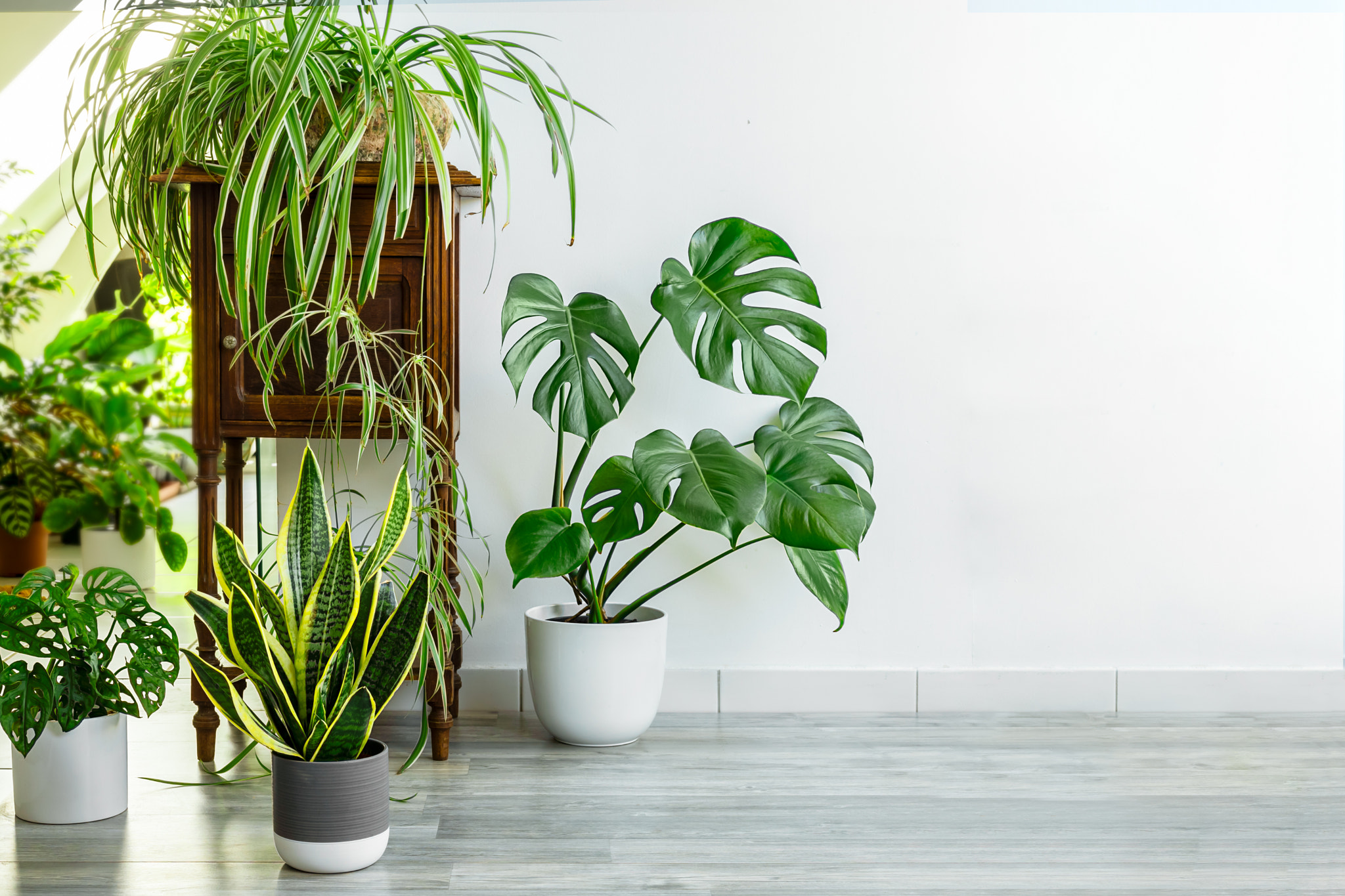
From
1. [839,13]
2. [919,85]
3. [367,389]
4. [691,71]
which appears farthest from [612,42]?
[367,389]

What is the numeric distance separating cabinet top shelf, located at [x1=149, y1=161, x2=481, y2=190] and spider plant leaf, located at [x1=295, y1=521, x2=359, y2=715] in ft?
2.18

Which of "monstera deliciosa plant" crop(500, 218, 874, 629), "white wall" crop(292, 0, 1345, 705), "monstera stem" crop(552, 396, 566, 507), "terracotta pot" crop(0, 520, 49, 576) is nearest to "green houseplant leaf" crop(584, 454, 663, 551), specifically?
"monstera deliciosa plant" crop(500, 218, 874, 629)

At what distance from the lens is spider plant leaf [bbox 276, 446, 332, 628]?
1.53 m

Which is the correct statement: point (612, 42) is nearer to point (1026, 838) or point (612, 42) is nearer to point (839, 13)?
point (839, 13)

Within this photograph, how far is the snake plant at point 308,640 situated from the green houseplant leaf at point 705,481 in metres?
0.45

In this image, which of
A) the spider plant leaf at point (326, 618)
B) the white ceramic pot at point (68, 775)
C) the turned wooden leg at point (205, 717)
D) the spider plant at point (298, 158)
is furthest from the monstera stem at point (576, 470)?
the white ceramic pot at point (68, 775)

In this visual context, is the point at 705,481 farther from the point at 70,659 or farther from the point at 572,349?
the point at 70,659

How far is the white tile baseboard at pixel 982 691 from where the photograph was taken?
2.30 metres

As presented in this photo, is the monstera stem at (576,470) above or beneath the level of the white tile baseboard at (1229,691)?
above

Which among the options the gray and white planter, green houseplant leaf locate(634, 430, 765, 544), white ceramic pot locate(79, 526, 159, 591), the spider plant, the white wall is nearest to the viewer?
the gray and white planter

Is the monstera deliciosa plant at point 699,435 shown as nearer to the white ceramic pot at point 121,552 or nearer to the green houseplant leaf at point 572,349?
the green houseplant leaf at point 572,349

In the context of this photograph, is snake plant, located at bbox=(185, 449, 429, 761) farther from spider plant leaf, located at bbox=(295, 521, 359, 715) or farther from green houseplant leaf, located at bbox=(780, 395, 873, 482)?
green houseplant leaf, located at bbox=(780, 395, 873, 482)

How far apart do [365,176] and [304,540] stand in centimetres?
68

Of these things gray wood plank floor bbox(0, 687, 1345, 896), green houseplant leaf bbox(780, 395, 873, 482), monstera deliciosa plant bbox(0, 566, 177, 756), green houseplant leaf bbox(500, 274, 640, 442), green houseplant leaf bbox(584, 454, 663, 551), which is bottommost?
gray wood plank floor bbox(0, 687, 1345, 896)
